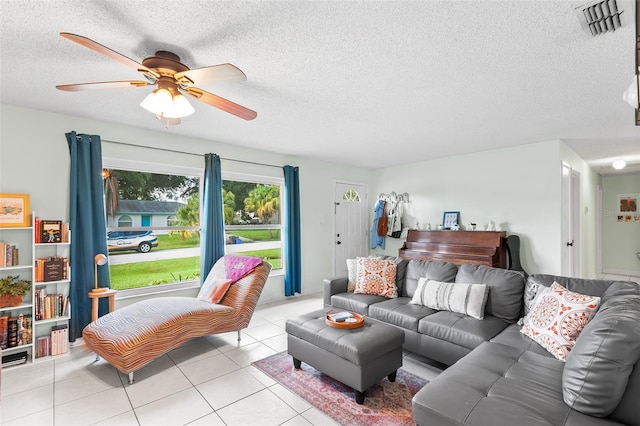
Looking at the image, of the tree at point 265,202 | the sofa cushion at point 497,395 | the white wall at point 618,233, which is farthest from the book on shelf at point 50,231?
the white wall at point 618,233

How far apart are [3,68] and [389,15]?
2.73 m

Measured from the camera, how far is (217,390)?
240 centimetres

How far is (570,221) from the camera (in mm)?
5035

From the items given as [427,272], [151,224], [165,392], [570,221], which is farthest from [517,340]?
[151,224]

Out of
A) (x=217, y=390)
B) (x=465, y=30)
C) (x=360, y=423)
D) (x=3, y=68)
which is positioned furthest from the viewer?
(x=217, y=390)

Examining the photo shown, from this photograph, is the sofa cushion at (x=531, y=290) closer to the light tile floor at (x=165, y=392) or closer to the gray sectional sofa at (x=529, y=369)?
the gray sectional sofa at (x=529, y=369)

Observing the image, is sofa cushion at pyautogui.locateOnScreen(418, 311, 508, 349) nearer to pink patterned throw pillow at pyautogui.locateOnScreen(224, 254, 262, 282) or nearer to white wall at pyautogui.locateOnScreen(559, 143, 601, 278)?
pink patterned throw pillow at pyautogui.locateOnScreen(224, 254, 262, 282)

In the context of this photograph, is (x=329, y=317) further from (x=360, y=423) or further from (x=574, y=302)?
(x=574, y=302)

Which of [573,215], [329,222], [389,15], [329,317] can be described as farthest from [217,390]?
[573,215]

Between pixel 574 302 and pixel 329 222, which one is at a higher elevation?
pixel 329 222

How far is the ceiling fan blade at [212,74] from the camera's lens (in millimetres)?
1743

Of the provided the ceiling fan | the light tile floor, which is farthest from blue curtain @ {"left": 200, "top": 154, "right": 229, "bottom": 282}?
the ceiling fan

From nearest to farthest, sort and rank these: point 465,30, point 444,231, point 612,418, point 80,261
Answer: point 612,418, point 465,30, point 80,261, point 444,231

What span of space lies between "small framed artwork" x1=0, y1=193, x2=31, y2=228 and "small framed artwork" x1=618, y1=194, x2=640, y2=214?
10685 mm
